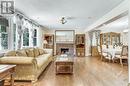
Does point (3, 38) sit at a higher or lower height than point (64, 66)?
higher

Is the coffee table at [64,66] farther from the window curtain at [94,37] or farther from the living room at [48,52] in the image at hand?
the window curtain at [94,37]

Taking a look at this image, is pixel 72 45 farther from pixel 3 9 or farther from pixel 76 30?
pixel 3 9

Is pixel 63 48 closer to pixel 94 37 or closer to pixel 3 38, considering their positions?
pixel 94 37

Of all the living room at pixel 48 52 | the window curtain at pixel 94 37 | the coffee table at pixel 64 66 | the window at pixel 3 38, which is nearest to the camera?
the living room at pixel 48 52

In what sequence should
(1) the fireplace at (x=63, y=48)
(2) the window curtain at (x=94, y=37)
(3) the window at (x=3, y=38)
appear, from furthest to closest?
(1) the fireplace at (x=63, y=48) → (2) the window curtain at (x=94, y=37) → (3) the window at (x=3, y=38)

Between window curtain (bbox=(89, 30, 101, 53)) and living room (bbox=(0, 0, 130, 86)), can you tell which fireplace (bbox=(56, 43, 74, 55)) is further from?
living room (bbox=(0, 0, 130, 86))

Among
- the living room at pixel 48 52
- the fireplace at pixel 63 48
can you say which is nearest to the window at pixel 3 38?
the living room at pixel 48 52

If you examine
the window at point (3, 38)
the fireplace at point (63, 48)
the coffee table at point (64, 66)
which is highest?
the window at point (3, 38)

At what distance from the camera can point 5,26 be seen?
5539 millimetres

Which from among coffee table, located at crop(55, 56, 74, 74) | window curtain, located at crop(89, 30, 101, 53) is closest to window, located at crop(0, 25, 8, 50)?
coffee table, located at crop(55, 56, 74, 74)

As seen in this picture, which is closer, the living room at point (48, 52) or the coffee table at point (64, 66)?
the living room at point (48, 52)

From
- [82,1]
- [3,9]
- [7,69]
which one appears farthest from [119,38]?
[7,69]

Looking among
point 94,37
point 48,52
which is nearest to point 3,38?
point 48,52

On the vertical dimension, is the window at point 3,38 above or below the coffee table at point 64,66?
above
